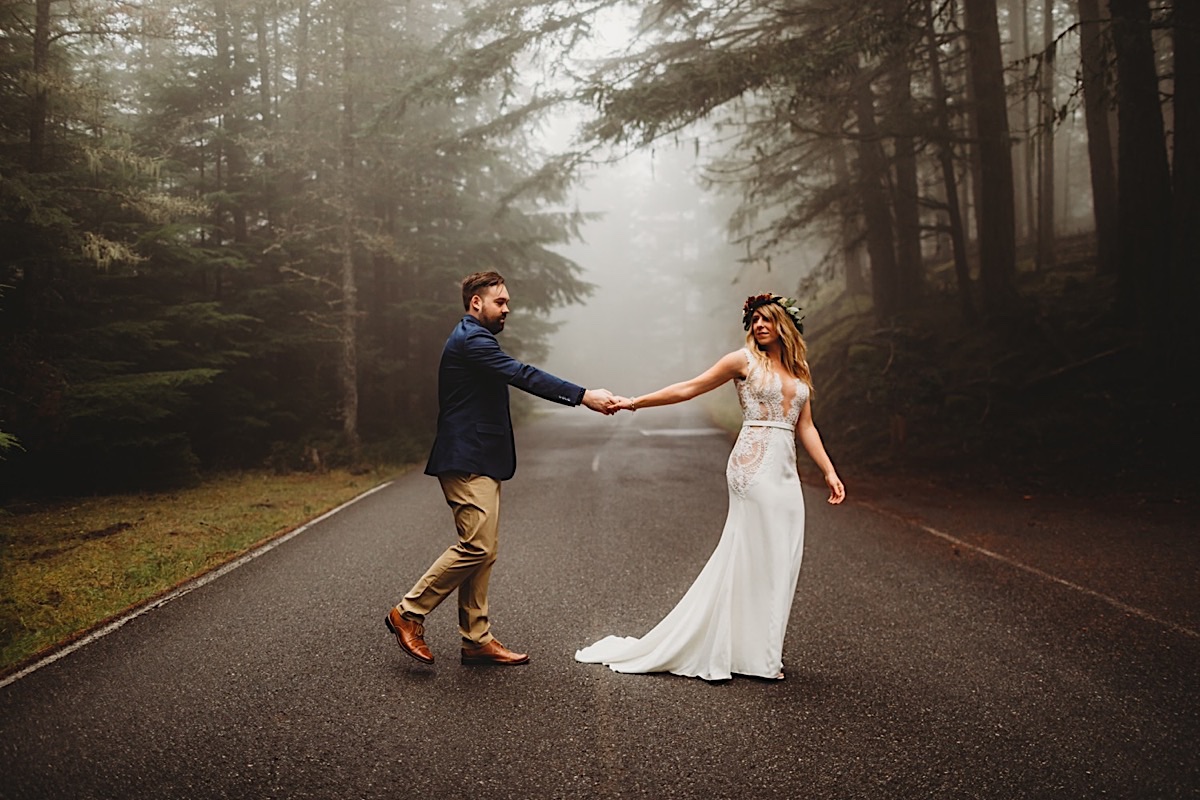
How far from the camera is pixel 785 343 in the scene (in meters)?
4.59

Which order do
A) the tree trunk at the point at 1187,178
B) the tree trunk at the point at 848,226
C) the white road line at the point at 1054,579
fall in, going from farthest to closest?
1. the tree trunk at the point at 848,226
2. the tree trunk at the point at 1187,178
3. the white road line at the point at 1054,579

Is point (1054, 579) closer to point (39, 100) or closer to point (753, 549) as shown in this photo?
point (753, 549)

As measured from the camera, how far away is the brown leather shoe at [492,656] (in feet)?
14.8

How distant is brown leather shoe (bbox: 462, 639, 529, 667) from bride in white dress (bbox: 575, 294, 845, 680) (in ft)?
1.35

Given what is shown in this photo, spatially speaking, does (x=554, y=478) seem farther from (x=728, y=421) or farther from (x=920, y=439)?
(x=728, y=421)

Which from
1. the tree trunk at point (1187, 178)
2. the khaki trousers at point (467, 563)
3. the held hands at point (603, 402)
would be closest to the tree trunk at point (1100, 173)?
the tree trunk at point (1187, 178)

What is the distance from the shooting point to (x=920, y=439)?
13039 millimetres

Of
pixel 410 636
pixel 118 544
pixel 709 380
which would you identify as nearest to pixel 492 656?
pixel 410 636

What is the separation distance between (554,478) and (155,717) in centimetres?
917

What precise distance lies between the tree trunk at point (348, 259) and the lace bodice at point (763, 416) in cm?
1186

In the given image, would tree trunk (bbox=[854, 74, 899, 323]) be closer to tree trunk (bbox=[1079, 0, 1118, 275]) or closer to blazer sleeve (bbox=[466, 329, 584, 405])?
tree trunk (bbox=[1079, 0, 1118, 275])

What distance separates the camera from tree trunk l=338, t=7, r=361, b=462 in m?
14.8

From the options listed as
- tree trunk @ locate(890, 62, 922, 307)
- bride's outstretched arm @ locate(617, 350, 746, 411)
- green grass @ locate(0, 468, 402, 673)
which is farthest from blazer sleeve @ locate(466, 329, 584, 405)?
tree trunk @ locate(890, 62, 922, 307)

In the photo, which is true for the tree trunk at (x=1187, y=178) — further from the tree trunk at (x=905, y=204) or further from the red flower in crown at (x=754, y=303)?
the red flower in crown at (x=754, y=303)
